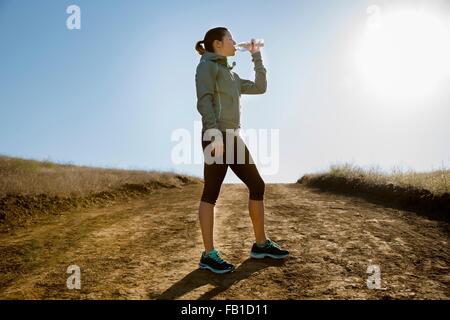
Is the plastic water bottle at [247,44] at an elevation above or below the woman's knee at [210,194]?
above

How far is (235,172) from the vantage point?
416 centimetres

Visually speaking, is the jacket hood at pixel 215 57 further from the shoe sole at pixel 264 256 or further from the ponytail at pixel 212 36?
the shoe sole at pixel 264 256

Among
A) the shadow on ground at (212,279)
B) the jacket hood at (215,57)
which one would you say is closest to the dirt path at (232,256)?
the shadow on ground at (212,279)

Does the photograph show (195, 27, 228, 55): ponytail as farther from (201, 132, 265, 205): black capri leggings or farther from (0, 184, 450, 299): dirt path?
(0, 184, 450, 299): dirt path

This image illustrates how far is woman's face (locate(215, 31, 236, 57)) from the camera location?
13.9ft

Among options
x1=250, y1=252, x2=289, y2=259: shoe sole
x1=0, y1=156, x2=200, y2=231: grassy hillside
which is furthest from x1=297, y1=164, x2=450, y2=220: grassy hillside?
x1=0, y1=156, x2=200, y2=231: grassy hillside

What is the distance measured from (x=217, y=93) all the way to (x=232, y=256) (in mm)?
1852

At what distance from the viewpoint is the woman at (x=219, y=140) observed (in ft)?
12.8

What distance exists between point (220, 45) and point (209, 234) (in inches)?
79.0

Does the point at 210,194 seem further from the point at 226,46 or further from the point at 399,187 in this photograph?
the point at 399,187

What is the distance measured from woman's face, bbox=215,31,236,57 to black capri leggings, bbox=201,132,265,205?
0.94 metres

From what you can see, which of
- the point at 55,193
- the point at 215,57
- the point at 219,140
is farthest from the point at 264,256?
the point at 55,193

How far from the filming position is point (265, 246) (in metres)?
4.36
